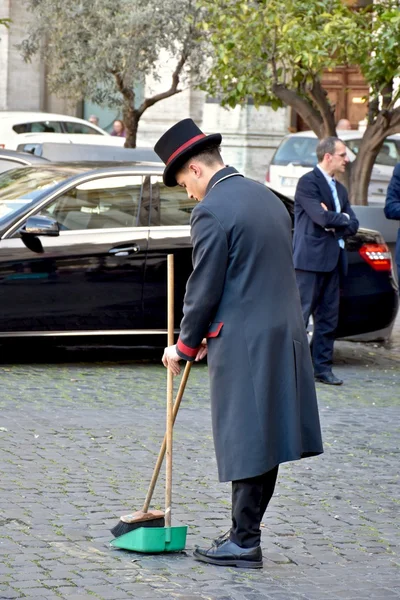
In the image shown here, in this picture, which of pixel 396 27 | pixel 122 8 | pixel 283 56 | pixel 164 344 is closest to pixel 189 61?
pixel 122 8

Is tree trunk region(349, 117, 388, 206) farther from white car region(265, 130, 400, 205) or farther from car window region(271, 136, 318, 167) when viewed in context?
car window region(271, 136, 318, 167)

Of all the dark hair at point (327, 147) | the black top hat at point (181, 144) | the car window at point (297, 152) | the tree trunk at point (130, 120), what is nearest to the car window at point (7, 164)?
the dark hair at point (327, 147)

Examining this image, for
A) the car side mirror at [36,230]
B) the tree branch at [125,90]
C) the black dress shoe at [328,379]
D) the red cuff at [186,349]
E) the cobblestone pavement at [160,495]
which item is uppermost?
the tree branch at [125,90]

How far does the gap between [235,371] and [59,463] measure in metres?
2.17

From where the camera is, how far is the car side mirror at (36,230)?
9.98 meters

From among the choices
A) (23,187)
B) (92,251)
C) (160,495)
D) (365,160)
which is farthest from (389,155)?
(160,495)

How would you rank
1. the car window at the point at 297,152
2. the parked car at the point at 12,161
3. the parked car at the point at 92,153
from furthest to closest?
1. the car window at the point at 297,152
2. the parked car at the point at 92,153
3. the parked car at the point at 12,161

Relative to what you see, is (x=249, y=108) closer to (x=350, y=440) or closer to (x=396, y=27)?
(x=396, y=27)

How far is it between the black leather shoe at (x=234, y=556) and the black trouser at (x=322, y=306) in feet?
15.4

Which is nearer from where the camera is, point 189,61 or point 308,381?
point 308,381

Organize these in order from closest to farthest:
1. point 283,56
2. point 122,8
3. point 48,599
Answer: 1. point 48,599
2. point 283,56
3. point 122,8

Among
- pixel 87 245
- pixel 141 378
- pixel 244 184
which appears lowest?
pixel 141 378

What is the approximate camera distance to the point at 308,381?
5664mm

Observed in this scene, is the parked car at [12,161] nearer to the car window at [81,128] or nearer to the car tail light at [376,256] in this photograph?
the car tail light at [376,256]
